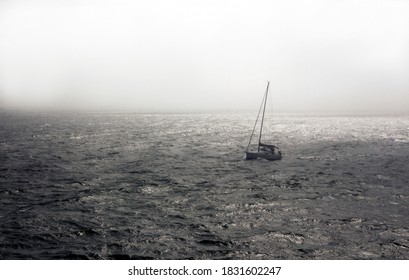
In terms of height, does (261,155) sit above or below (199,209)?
above

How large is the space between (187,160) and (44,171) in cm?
2576

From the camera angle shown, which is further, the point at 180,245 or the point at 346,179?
the point at 346,179

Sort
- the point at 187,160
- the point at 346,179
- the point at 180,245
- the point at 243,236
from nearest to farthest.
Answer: the point at 180,245, the point at 243,236, the point at 346,179, the point at 187,160

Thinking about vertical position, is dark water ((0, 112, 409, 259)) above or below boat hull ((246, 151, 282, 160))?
below

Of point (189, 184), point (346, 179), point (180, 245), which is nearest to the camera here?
point (180, 245)

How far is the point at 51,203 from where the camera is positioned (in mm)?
31312

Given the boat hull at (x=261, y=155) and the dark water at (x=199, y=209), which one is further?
the boat hull at (x=261, y=155)

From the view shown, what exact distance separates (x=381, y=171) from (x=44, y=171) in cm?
5672

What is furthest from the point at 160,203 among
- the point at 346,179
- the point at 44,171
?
the point at 346,179

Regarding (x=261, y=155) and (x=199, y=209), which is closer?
(x=199, y=209)

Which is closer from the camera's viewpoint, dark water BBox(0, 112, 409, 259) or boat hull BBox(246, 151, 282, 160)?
dark water BBox(0, 112, 409, 259)

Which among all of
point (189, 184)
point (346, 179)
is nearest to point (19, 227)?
A: point (189, 184)

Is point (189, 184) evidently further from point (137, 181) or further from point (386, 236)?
point (386, 236)

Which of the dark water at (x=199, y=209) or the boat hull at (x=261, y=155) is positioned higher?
the boat hull at (x=261, y=155)
